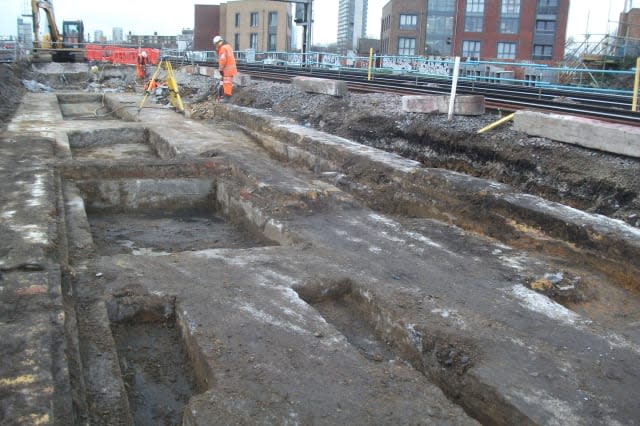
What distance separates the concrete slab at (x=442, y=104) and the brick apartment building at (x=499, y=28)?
151 ft

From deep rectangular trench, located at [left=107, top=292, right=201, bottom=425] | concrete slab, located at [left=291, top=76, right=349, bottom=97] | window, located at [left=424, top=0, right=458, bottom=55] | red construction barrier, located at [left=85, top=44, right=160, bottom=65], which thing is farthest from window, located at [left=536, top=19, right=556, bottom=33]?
deep rectangular trench, located at [left=107, top=292, right=201, bottom=425]

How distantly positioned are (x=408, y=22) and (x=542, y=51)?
557 inches

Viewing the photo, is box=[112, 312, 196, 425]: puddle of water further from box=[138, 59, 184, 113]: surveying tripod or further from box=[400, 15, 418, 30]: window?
box=[400, 15, 418, 30]: window

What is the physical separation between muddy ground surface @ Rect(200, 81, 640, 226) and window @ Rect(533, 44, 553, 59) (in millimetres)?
48110

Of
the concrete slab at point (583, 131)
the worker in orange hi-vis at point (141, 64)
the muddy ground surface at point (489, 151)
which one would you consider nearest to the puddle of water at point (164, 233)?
the muddy ground surface at point (489, 151)

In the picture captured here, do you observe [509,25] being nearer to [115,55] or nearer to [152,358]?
[115,55]

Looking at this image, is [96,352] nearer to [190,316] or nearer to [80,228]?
[190,316]

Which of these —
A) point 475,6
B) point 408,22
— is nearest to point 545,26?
point 475,6

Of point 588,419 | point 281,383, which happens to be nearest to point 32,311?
point 281,383

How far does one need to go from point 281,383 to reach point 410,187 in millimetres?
4575

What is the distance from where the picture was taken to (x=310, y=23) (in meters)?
29.6

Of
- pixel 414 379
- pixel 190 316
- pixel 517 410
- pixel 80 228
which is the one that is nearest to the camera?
pixel 517 410

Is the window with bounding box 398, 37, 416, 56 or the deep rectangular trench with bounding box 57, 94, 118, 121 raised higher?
the window with bounding box 398, 37, 416, 56

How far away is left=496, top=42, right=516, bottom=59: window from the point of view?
55375 millimetres
